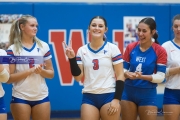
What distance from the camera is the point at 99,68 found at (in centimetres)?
441

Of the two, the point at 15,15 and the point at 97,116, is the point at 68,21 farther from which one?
the point at 97,116

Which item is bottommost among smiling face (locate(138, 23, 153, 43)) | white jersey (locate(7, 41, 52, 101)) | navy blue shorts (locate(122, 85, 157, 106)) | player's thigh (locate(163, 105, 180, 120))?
player's thigh (locate(163, 105, 180, 120))

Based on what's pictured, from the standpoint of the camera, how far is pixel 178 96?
4898mm

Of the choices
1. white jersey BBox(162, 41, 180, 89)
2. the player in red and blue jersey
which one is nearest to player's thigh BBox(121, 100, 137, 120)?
the player in red and blue jersey

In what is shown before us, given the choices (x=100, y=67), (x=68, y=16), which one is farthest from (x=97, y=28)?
(x=68, y=16)

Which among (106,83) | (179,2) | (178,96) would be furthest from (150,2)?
(106,83)

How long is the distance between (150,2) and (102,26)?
3.42 metres

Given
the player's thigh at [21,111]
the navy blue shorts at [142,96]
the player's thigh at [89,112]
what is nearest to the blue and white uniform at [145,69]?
the navy blue shorts at [142,96]

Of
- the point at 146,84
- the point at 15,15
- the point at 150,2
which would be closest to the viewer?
the point at 146,84

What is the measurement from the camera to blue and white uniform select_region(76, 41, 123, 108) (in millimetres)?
4410

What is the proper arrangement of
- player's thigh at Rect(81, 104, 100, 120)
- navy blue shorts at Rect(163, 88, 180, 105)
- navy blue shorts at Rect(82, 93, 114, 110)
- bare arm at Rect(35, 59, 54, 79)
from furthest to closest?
navy blue shorts at Rect(163, 88, 180, 105), bare arm at Rect(35, 59, 54, 79), navy blue shorts at Rect(82, 93, 114, 110), player's thigh at Rect(81, 104, 100, 120)

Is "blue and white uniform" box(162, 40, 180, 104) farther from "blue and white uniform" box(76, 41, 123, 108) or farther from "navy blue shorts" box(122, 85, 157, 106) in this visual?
"blue and white uniform" box(76, 41, 123, 108)

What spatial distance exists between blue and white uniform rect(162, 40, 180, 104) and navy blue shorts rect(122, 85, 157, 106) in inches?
12.6

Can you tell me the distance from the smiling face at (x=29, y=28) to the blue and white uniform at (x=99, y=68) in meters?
0.66
